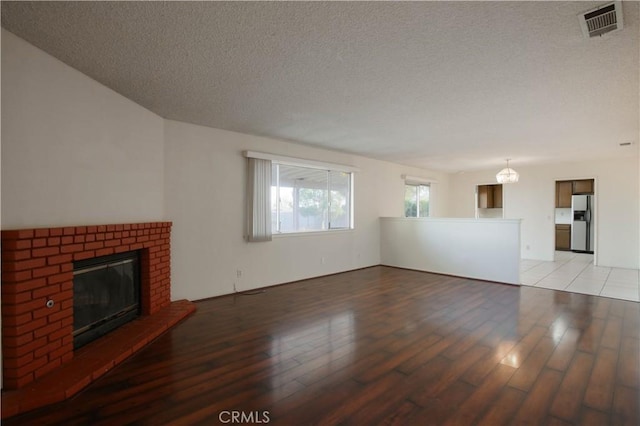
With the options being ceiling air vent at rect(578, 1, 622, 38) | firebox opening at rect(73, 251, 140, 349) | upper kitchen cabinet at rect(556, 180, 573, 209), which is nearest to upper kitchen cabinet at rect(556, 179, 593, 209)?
upper kitchen cabinet at rect(556, 180, 573, 209)

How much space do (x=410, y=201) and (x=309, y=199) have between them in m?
3.56

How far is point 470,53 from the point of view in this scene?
2.25m

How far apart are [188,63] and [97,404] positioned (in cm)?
247

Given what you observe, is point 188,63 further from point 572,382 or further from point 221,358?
point 572,382

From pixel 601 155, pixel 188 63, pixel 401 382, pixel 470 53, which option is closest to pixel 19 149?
pixel 188 63

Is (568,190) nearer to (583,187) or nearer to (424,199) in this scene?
(583,187)

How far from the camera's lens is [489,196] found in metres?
9.48

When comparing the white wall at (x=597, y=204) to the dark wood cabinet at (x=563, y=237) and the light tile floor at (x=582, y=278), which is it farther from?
the dark wood cabinet at (x=563, y=237)

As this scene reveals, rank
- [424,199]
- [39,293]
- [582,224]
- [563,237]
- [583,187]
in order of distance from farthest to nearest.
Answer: [563,237], [582,224], [583,187], [424,199], [39,293]

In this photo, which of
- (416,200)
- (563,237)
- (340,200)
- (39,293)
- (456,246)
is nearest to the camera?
(39,293)

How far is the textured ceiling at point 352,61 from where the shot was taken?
181 cm

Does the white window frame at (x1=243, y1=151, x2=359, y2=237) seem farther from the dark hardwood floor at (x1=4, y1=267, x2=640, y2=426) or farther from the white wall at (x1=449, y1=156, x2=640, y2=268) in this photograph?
the white wall at (x1=449, y1=156, x2=640, y2=268)

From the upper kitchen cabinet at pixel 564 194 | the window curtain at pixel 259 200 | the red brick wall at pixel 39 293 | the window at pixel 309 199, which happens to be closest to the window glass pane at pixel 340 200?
the window at pixel 309 199

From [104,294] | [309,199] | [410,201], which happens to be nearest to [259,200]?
[309,199]
